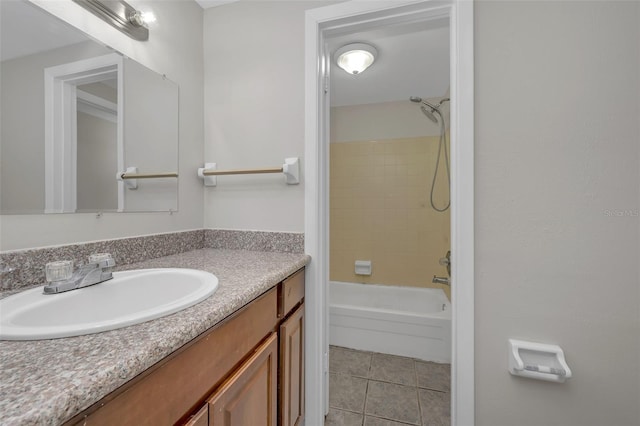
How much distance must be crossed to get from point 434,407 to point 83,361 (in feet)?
5.52

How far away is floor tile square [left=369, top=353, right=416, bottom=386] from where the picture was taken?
1.63 meters

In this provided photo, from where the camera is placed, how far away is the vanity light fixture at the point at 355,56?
1.69m

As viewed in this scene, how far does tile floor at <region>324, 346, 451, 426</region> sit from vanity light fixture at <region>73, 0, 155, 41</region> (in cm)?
204

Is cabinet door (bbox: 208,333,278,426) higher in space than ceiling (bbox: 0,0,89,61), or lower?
lower

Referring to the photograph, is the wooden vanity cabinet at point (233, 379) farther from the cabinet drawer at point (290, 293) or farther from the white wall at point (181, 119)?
the white wall at point (181, 119)

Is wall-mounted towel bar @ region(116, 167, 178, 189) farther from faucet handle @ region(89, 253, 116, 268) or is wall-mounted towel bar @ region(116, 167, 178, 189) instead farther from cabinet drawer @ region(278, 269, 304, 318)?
cabinet drawer @ region(278, 269, 304, 318)

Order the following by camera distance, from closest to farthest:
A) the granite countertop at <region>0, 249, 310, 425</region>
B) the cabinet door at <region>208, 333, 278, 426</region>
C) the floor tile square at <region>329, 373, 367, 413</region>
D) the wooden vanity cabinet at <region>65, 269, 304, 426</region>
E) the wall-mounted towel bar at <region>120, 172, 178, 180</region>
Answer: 1. the granite countertop at <region>0, 249, 310, 425</region>
2. the wooden vanity cabinet at <region>65, 269, 304, 426</region>
3. the cabinet door at <region>208, 333, 278, 426</region>
4. the wall-mounted towel bar at <region>120, 172, 178, 180</region>
5. the floor tile square at <region>329, 373, 367, 413</region>

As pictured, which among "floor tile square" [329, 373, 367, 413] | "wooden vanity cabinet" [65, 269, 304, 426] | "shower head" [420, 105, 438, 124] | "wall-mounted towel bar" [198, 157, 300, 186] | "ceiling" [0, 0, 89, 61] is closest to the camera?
"wooden vanity cabinet" [65, 269, 304, 426]

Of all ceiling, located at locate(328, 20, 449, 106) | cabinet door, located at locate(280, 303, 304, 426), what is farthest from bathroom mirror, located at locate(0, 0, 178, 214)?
ceiling, located at locate(328, 20, 449, 106)

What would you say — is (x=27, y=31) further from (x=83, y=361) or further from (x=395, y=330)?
(x=395, y=330)

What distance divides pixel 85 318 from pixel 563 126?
169 cm

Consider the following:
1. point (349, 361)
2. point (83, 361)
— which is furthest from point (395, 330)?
point (83, 361)

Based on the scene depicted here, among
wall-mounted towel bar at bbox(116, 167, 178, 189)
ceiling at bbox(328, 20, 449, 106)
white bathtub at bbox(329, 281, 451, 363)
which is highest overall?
ceiling at bbox(328, 20, 449, 106)

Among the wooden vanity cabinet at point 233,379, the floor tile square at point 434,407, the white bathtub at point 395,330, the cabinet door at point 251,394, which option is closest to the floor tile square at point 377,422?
the floor tile square at point 434,407
